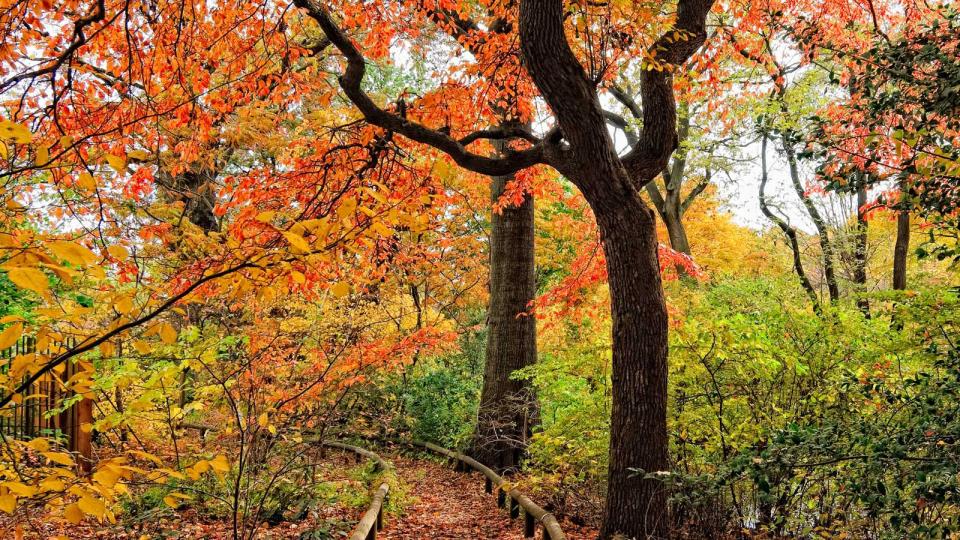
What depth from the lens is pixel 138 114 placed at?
23.4ft

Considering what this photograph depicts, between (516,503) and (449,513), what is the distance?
1.50 m

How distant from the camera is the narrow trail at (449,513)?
7.62 metres

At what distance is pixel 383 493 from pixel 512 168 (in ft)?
13.7

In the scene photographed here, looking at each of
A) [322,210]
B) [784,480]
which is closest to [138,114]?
[322,210]

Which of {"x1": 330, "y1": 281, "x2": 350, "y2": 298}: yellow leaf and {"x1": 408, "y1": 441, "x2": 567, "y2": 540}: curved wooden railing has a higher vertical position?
{"x1": 330, "y1": 281, "x2": 350, "y2": 298}: yellow leaf

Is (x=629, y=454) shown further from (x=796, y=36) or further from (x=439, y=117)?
(x=439, y=117)

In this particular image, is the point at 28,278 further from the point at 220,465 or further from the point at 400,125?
the point at 400,125

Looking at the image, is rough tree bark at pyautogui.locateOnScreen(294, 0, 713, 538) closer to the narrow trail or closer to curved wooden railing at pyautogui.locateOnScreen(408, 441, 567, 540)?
curved wooden railing at pyautogui.locateOnScreen(408, 441, 567, 540)

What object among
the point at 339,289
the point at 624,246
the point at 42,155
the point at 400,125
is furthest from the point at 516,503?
the point at 42,155

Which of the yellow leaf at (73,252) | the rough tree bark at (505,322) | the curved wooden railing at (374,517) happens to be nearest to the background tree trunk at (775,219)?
the rough tree bark at (505,322)

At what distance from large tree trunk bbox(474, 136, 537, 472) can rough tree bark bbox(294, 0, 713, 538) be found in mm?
5039

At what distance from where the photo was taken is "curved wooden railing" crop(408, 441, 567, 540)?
220 inches

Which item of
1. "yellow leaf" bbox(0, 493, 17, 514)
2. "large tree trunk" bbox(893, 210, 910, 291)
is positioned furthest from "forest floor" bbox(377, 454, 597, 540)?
"large tree trunk" bbox(893, 210, 910, 291)

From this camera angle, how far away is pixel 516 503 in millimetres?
7855
